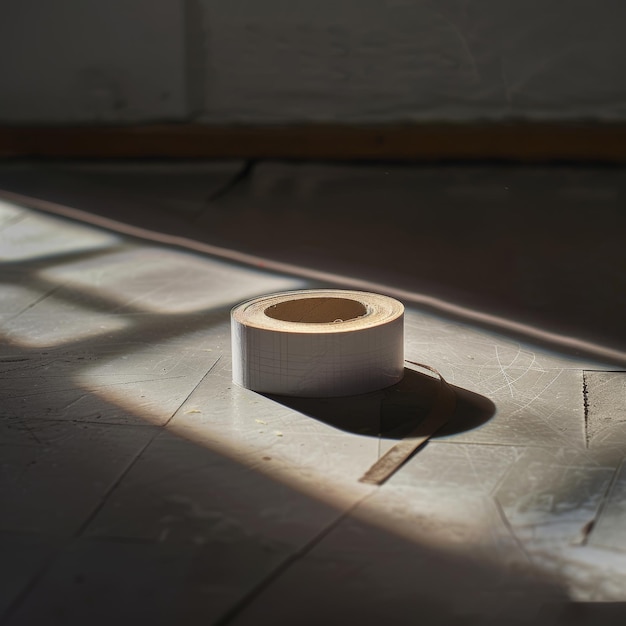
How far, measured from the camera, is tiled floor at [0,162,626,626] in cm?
172

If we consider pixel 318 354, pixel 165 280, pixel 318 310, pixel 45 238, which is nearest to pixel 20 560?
pixel 318 354

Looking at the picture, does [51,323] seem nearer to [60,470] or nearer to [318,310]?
[318,310]

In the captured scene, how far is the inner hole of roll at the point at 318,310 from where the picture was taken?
2.84 meters

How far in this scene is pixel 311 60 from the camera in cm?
574

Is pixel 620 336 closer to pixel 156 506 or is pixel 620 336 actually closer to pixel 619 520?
pixel 619 520

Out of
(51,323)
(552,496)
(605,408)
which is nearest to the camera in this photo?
(552,496)

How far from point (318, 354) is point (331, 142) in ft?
11.1

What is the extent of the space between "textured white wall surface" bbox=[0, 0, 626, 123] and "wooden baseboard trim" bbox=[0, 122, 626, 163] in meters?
0.07

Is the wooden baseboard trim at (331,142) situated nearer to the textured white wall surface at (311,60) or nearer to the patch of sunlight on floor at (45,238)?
the textured white wall surface at (311,60)

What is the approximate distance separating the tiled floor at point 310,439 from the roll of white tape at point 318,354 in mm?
60

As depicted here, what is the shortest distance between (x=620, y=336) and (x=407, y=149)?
108 inches

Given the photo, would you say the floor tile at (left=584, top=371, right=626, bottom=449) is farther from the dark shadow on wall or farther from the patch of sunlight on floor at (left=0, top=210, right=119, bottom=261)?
the patch of sunlight on floor at (left=0, top=210, right=119, bottom=261)

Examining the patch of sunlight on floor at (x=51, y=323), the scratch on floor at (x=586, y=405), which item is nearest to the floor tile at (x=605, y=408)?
the scratch on floor at (x=586, y=405)

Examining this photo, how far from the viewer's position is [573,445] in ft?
7.64
